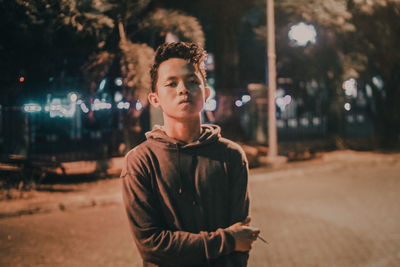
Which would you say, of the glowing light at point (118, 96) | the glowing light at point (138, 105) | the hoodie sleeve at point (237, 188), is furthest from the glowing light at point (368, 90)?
the hoodie sleeve at point (237, 188)

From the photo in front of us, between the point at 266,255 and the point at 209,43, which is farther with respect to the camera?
the point at 209,43

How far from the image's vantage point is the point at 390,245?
5699 millimetres

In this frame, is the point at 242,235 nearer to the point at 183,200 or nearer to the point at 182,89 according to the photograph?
the point at 183,200

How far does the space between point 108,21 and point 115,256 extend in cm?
488

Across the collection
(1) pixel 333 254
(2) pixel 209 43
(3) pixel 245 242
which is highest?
(2) pixel 209 43

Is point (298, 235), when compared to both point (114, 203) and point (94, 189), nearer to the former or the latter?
point (114, 203)

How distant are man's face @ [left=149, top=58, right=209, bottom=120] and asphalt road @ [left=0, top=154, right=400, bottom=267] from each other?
3.65 metres

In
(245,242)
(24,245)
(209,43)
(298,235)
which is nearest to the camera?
(245,242)

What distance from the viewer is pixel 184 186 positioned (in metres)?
1.89

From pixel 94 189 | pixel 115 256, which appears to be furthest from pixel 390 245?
pixel 94 189

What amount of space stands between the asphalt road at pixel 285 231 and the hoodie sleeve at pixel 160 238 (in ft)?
A: 11.3

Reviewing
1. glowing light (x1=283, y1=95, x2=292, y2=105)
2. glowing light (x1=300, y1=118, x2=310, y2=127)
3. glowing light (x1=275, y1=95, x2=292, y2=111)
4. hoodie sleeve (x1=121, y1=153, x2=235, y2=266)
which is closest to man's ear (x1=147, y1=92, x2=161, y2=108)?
hoodie sleeve (x1=121, y1=153, x2=235, y2=266)

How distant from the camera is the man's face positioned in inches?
74.8

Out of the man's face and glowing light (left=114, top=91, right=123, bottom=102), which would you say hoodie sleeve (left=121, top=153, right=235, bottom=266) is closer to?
the man's face
